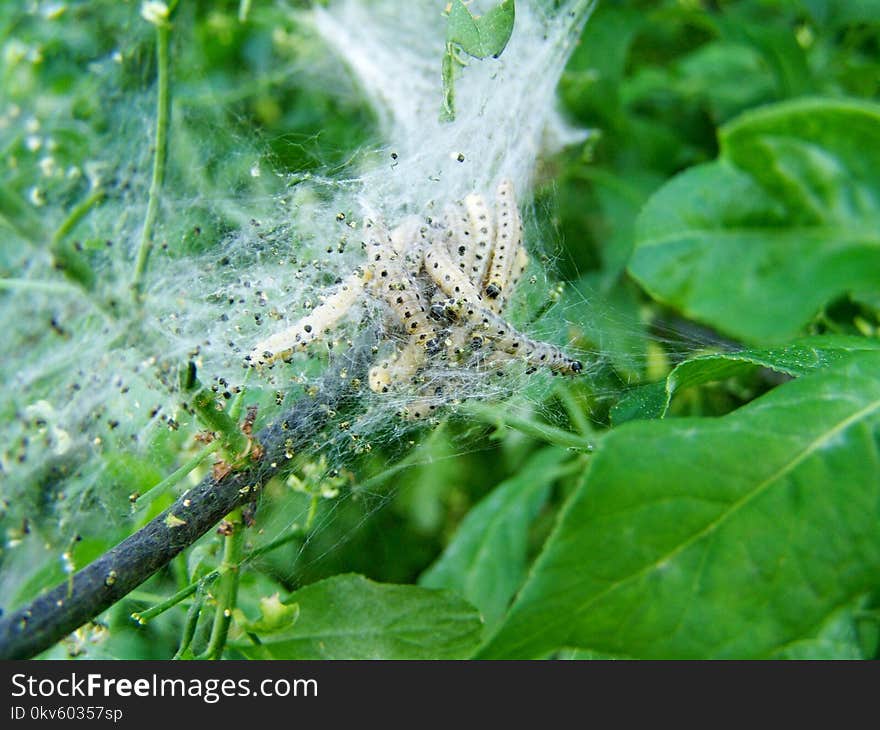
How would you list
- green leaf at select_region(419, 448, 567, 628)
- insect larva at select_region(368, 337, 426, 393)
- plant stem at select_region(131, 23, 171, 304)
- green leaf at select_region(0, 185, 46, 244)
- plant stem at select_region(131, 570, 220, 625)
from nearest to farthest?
1. green leaf at select_region(0, 185, 46, 244)
2. plant stem at select_region(131, 570, 220, 625)
3. plant stem at select_region(131, 23, 171, 304)
4. insect larva at select_region(368, 337, 426, 393)
5. green leaf at select_region(419, 448, 567, 628)

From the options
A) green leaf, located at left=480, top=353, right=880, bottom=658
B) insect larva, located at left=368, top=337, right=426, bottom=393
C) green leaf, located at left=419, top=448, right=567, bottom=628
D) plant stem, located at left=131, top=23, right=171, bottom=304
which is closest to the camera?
green leaf, located at left=480, top=353, right=880, bottom=658

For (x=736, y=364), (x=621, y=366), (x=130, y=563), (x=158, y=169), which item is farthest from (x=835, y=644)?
(x=158, y=169)

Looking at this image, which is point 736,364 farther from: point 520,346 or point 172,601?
point 172,601

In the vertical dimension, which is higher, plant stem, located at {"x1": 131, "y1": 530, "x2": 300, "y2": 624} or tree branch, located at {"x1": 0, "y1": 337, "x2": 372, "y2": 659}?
tree branch, located at {"x1": 0, "y1": 337, "x2": 372, "y2": 659}

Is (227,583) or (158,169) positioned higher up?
(158,169)

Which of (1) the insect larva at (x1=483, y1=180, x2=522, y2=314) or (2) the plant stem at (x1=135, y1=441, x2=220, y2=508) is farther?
(1) the insect larva at (x1=483, y1=180, x2=522, y2=314)

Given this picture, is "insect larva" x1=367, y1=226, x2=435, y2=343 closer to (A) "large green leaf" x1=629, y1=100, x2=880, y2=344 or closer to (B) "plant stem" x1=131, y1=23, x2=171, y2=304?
(B) "plant stem" x1=131, y1=23, x2=171, y2=304

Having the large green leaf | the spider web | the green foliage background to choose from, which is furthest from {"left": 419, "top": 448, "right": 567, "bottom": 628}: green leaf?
the large green leaf
